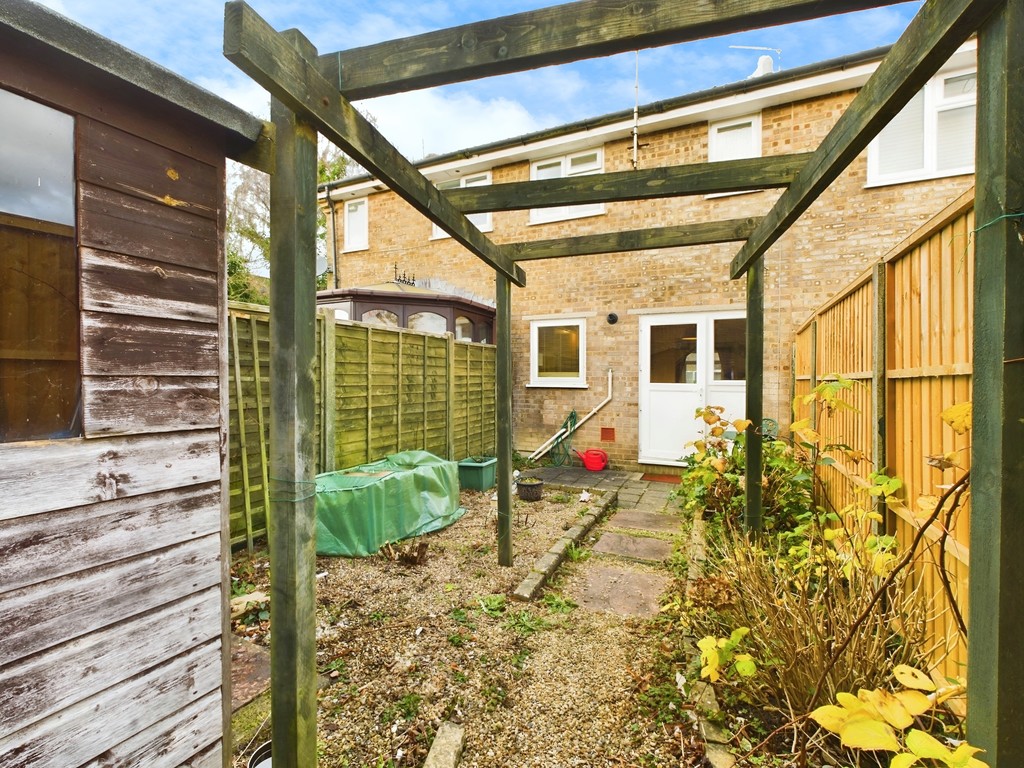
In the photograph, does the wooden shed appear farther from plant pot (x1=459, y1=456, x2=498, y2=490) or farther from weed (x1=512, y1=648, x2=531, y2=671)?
plant pot (x1=459, y1=456, x2=498, y2=490)

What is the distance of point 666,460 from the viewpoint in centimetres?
762

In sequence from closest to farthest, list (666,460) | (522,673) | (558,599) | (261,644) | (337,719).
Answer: (337,719)
(522,673)
(261,644)
(558,599)
(666,460)

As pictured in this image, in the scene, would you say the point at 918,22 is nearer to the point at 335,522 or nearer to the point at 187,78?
the point at 187,78

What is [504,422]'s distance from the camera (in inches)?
151

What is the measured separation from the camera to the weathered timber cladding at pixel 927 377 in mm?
1819

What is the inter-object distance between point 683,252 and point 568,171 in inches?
107

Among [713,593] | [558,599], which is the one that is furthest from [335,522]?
[713,593]

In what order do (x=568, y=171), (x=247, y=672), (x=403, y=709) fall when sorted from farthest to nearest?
1. (x=568, y=171)
2. (x=247, y=672)
3. (x=403, y=709)

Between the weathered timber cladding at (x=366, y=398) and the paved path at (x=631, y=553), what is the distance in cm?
188

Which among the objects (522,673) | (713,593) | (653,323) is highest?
(653,323)

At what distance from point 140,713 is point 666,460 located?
7132 millimetres

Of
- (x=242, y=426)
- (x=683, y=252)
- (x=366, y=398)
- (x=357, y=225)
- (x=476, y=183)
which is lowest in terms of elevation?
(x=242, y=426)

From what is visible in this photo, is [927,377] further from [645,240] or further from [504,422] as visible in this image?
[504,422]

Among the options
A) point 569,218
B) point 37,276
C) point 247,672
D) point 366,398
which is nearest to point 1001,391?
point 37,276
